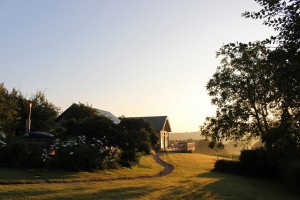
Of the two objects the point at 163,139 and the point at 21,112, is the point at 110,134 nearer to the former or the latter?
the point at 21,112

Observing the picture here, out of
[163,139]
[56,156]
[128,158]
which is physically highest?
[163,139]

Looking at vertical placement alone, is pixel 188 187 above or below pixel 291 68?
→ below

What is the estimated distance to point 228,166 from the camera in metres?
37.9

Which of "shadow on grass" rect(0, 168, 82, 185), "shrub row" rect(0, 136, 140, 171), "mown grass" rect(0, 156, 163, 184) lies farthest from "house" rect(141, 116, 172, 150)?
"shadow on grass" rect(0, 168, 82, 185)

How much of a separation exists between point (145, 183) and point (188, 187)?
8.62ft

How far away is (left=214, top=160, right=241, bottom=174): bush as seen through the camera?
1469 inches

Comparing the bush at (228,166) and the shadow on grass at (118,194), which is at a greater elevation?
the bush at (228,166)

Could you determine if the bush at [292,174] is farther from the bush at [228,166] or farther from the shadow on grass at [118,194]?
the shadow on grass at [118,194]

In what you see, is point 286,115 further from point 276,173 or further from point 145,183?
point 276,173

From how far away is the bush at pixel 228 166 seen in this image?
37.3 m

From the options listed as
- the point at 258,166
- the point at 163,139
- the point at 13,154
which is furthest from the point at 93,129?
the point at 163,139

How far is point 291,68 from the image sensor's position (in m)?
10.5

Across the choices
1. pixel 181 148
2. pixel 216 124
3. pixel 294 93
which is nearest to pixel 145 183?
pixel 294 93

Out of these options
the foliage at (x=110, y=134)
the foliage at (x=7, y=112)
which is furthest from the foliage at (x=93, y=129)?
the foliage at (x=7, y=112)
